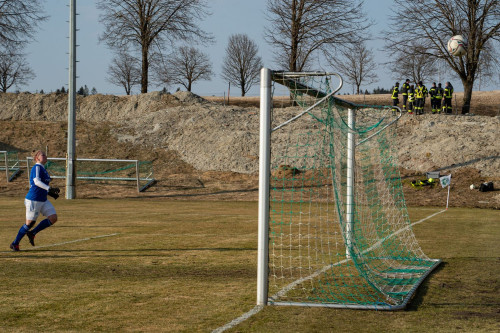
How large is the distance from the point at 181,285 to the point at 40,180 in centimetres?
390

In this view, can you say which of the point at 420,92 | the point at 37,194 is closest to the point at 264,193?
the point at 37,194

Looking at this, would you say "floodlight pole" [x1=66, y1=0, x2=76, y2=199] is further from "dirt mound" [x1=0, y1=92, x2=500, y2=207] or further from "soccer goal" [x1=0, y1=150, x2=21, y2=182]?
"soccer goal" [x1=0, y1=150, x2=21, y2=182]

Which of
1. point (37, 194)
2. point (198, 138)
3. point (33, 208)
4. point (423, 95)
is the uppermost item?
point (423, 95)

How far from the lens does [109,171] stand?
90.3ft

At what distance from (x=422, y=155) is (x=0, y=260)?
78.9 ft

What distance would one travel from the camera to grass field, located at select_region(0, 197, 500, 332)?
5445 mm

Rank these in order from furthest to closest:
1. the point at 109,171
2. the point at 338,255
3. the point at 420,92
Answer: the point at 420,92
the point at 109,171
the point at 338,255

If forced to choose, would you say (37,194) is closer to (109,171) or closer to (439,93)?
(109,171)

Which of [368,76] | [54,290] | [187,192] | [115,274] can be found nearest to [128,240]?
[115,274]

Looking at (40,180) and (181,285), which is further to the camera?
(40,180)

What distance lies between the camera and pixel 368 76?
69.2 metres

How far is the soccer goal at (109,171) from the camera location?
26.8m

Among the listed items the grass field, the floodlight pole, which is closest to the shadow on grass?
the grass field

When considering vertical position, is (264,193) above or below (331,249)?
above
